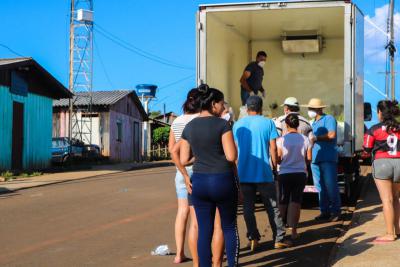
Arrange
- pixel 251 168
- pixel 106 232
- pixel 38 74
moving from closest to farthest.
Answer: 1. pixel 251 168
2. pixel 106 232
3. pixel 38 74

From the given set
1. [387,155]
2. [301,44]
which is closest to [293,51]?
[301,44]

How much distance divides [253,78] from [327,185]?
12.2 ft

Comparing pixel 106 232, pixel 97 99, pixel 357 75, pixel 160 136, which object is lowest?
pixel 106 232

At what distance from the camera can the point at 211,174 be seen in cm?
482

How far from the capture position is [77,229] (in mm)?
8539

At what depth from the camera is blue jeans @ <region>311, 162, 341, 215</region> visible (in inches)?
348

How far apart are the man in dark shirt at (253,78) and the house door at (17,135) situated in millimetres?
12670

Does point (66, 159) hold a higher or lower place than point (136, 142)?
lower

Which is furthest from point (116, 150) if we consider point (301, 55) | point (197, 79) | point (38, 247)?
point (38, 247)

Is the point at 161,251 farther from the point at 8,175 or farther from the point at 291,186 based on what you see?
the point at 8,175

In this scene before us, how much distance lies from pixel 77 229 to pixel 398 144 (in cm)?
480

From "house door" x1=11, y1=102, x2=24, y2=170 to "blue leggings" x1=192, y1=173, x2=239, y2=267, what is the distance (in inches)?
710

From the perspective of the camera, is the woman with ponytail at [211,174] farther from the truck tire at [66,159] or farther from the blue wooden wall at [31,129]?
the truck tire at [66,159]

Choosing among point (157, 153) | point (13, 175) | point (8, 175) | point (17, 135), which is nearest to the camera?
point (8, 175)
